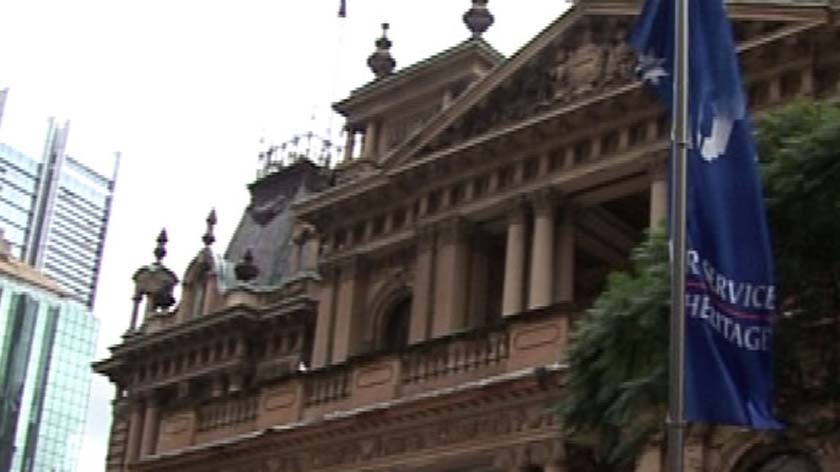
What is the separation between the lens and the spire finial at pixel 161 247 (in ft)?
149

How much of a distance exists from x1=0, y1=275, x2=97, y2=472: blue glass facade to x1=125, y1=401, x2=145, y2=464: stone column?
5533 centimetres

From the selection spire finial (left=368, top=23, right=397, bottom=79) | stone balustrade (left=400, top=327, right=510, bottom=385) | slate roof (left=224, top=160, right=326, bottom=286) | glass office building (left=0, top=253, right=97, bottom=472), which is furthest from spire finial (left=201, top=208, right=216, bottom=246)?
glass office building (left=0, top=253, right=97, bottom=472)

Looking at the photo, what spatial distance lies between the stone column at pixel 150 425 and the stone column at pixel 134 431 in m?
0.23

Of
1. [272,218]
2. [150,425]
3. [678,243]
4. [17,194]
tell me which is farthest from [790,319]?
[17,194]

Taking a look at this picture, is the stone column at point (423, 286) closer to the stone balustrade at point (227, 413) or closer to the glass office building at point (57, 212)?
the stone balustrade at point (227, 413)

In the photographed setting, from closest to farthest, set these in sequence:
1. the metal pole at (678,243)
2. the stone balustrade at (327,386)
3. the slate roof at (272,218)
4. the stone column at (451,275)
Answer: the metal pole at (678,243) → the stone balustrade at (327,386) → the stone column at (451,275) → the slate roof at (272,218)

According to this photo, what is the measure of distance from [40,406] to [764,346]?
98283 millimetres

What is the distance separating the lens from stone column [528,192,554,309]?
2923 centimetres

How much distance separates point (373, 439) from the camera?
26.3 m

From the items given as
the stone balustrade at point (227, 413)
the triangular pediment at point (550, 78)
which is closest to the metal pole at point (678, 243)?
the triangular pediment at point (550, 78)

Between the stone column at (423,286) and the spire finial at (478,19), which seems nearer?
the stone column at (423,286)

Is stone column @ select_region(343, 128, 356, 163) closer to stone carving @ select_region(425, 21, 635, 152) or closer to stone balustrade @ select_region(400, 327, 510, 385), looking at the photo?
stone carving @ select_region(425, 21, 635, 152)

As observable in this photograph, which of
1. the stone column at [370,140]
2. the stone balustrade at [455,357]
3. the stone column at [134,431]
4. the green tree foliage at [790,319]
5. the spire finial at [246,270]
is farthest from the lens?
the stone column at [134,431]

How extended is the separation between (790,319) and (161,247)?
3066 cm
